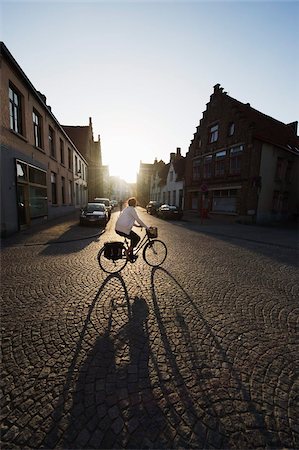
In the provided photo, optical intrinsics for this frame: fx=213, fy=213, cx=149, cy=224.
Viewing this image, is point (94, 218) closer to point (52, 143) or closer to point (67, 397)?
point (52, 143)

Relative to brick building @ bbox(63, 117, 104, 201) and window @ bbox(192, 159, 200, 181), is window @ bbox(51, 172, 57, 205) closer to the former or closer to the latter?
window @ bbox(192, 159, 200, 181)

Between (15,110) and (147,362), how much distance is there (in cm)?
1290

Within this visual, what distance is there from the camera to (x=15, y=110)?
35.2 feet

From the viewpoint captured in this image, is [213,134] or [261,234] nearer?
[261,234]

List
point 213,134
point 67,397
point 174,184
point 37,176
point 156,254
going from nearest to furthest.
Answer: point 67,397
point 156,254
point 37,176
point 213,134
point 174,184

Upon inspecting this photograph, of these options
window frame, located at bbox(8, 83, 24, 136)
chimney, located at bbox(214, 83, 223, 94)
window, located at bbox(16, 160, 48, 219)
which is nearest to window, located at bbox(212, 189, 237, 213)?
chimney, located at bbox(214, 83, 223, 94)

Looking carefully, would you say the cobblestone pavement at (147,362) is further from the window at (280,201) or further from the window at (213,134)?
the window at (213,134)

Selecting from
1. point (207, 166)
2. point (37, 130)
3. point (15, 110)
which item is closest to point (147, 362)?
point (15, 110)

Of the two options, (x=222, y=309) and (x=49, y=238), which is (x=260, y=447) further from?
(x=49, y=238)

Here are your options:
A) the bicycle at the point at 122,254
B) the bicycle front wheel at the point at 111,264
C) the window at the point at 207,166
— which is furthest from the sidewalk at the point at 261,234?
the bicycle front wheel at the point at 111,264

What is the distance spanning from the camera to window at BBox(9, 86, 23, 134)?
403 inches

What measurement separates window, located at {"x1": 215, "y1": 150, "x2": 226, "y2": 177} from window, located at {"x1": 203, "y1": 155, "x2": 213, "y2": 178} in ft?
3.09

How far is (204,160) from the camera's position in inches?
961

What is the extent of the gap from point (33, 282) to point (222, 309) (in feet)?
13.3
